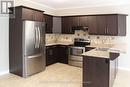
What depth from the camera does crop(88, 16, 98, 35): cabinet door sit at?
212 inches

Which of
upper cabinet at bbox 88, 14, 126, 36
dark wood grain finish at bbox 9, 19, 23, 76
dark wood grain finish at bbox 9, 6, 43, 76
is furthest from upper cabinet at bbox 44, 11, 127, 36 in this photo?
dark wood grain finish at bbox 9, 19, 23, 76

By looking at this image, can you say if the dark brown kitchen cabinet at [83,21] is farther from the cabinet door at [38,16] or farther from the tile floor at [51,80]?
the tile floor at [51,80]

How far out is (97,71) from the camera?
3.07m

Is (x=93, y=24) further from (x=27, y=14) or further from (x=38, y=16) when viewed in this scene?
(x=27, y=14)

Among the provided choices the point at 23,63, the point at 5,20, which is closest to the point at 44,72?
the point at 23,63

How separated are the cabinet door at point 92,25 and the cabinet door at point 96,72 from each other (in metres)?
2.48

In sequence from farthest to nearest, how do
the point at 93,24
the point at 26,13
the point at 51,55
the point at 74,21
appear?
the point at 74,21 < the point at 51,55 < the point at 93,24 < the point at 26,13

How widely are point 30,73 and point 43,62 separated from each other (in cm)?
71

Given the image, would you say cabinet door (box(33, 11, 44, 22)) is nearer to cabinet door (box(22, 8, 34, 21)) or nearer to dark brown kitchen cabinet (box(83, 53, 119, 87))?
cabinet door (box(22, 8, 34, 21))

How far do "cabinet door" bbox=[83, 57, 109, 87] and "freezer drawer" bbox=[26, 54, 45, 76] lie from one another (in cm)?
192

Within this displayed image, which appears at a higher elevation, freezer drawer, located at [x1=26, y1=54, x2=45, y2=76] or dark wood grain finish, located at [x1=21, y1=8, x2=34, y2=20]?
dark wood grain finish, located at [x1=21, y1=8, x2=34, y2=20]

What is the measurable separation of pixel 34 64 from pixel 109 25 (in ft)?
10.1

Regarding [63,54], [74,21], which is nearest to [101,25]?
[74,21]

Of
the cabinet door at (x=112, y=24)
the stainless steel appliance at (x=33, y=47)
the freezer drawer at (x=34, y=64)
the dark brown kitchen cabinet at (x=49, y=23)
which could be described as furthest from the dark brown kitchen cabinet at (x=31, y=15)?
the cabinet door at (x=112, y=24)
